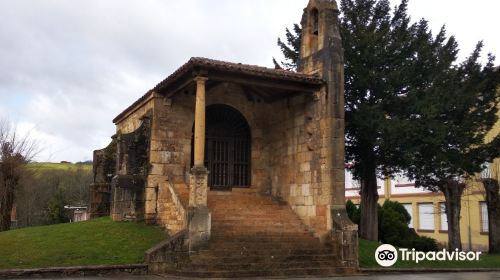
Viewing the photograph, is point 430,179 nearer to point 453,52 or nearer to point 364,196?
point 364,196

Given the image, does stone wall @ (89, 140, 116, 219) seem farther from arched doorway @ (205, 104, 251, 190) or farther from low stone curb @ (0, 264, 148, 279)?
low stone curb @ (0, 264, 148, 279)

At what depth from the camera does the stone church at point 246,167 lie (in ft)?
42.1

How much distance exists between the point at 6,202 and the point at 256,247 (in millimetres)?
11711

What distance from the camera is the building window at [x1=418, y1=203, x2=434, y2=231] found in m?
33.1

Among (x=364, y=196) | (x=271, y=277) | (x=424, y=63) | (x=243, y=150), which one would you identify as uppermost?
(x=424, y=63)

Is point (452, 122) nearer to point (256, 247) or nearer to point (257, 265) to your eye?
point (256, 247)

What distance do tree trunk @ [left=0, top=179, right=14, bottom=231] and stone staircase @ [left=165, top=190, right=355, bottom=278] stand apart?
28.6ft

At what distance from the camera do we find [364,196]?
1883 cm

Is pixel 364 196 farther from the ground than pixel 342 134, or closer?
closer

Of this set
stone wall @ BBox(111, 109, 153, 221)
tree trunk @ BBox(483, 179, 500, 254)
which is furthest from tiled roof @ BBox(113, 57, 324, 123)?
tree trunk @ BBox(483, 179, 500, 254)

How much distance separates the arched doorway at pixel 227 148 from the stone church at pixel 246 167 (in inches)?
1.3

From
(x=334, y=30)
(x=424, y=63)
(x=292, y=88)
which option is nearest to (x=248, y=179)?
(x=292, y=88)

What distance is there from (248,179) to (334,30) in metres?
5.57

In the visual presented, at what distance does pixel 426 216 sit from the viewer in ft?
110
